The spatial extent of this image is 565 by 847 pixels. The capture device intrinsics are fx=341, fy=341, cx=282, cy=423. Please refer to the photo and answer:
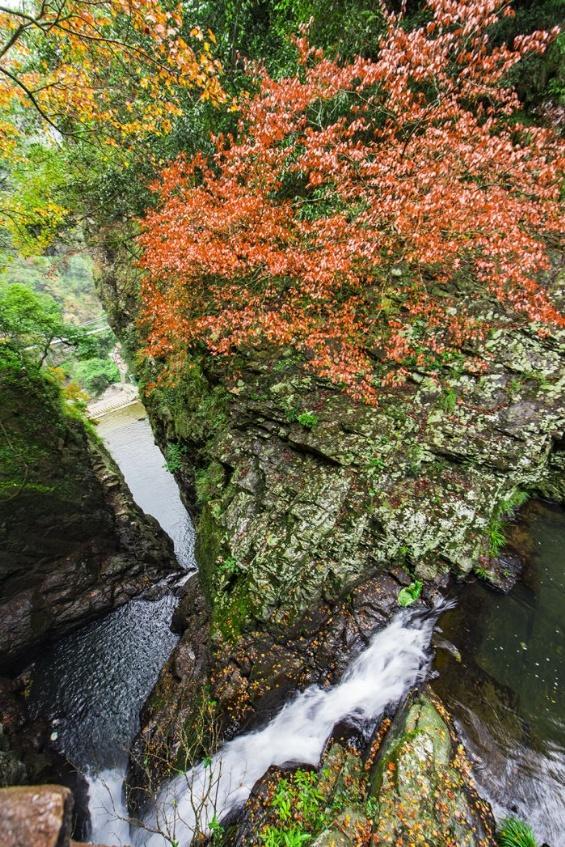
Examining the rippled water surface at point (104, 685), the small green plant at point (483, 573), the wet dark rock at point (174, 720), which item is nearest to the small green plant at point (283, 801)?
the wet dark rock at point (174, 720)

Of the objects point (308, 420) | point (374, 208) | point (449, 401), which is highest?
point (374, 208)

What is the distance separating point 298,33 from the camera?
25.0ft

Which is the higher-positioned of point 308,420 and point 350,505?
point 308,420

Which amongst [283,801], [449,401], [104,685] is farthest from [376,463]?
[104,685]

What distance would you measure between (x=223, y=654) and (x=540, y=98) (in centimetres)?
1260

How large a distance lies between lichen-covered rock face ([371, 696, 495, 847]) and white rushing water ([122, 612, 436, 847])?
787 mm

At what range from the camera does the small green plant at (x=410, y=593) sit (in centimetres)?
601

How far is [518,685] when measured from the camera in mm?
4883

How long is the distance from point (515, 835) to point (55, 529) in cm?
1118

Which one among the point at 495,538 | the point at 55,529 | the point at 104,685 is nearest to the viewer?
the point at 495,538

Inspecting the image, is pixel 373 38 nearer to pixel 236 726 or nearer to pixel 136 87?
pixel 136 87

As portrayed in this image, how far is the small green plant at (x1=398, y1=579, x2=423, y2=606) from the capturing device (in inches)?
237

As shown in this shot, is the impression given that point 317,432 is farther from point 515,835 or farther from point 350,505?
point 515,835

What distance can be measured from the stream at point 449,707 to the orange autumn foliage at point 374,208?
451cm
